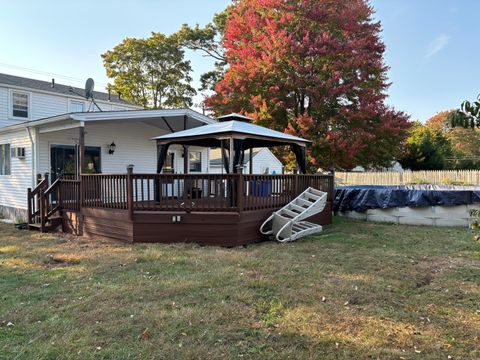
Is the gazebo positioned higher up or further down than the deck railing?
higher up

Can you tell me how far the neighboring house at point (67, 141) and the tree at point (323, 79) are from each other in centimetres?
438

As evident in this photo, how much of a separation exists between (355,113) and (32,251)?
13054 mm

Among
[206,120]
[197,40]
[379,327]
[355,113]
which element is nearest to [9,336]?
[379,327]

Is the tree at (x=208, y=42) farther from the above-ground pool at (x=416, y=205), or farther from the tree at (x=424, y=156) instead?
the above-ground pool at (x=416, y=205)

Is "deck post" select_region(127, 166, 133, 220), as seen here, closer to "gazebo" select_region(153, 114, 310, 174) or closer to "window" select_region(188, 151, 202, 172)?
"gazebo" select_region(153, 114, 310, 174)

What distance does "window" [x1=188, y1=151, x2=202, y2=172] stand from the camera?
46.1ft

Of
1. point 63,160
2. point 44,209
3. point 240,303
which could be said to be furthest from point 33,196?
point 240,303

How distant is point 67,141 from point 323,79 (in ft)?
35.4

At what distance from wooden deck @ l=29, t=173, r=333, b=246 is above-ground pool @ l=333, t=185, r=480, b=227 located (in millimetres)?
3917

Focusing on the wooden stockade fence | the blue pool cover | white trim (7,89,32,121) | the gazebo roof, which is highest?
white trim (7,89,32,121)

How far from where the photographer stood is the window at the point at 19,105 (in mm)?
13891

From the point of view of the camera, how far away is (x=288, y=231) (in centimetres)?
733

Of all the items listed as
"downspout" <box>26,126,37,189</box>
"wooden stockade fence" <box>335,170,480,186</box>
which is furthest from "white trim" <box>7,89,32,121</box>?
"wooden stockade fence" <box>335,170,480,186</box>

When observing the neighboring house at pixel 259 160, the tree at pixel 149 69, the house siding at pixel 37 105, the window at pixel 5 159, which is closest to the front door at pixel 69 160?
the window at pixel 5 159
